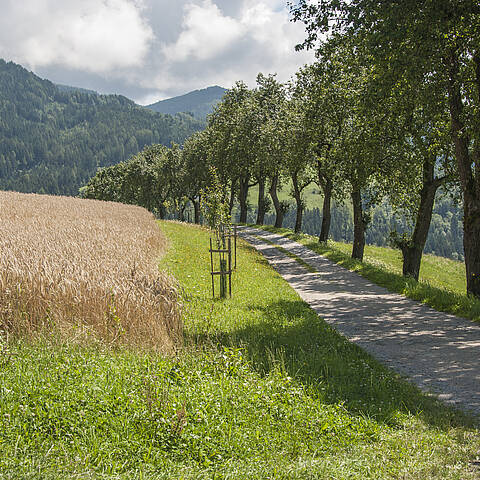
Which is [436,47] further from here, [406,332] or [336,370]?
[336,370]

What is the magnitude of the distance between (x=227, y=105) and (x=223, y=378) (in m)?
54.8

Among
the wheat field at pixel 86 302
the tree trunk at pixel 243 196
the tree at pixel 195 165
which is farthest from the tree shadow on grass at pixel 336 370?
the tree at pixel 195 165

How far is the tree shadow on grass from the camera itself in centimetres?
607

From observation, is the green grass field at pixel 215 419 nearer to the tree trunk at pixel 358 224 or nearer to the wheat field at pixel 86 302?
the wheat field at pixel 86 302

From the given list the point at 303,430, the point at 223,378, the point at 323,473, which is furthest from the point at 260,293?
the point at 323,473

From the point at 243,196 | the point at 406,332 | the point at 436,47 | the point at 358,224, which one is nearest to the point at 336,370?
the point at 406,332

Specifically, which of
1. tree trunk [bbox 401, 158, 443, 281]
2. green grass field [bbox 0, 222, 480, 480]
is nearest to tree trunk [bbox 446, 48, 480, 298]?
tree trunk [bbox 401, 158, 443, 281]

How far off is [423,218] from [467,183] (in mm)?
5518

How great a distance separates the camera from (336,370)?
7.39 m

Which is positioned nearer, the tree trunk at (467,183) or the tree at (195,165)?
the tree trunk at (467,183)

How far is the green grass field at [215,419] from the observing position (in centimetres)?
459

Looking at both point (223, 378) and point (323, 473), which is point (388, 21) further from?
point (323, 473)

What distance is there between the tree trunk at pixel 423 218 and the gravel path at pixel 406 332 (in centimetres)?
352

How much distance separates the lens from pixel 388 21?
35.1 feet
